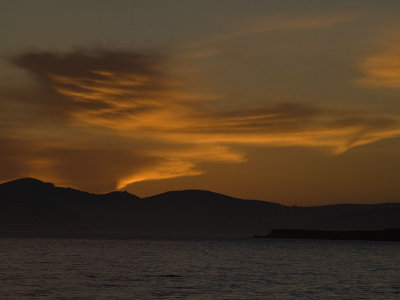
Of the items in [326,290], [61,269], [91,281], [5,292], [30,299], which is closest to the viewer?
[30,299]

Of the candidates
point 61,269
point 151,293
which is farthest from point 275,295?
point 61,269

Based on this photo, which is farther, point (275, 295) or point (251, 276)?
point (251, 276)

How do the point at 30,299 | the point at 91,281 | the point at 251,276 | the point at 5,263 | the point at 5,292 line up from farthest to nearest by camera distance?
1. the point at 5,263
2. the point at 251,276
3. the point at 91,281
4. the point at 5,292
5. the point at 30,299

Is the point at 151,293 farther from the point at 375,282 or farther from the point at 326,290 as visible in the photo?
the point at 375,282

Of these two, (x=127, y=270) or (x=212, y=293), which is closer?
(x=212, y=293)

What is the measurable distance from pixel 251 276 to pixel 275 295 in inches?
877

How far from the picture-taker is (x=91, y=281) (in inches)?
2982

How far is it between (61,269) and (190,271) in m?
17.2

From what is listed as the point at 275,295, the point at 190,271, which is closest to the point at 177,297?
the point at 275,295

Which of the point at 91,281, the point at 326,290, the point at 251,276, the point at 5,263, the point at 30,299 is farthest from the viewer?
the point at 5,263

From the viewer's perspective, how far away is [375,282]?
262ft

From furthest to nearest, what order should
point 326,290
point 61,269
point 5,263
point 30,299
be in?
point 5,263 < point 61,269 < point 326,290 < point 30,299

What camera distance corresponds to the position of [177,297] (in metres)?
60.7

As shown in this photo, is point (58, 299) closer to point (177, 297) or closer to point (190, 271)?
point (177, 297)
